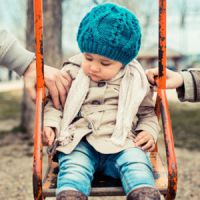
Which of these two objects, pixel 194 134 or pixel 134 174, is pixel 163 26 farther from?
pixel 194 134

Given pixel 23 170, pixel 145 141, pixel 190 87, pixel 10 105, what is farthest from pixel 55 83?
pixel 10 105

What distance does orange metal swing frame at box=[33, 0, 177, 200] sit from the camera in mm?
1856

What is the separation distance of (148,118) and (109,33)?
1.43 feet

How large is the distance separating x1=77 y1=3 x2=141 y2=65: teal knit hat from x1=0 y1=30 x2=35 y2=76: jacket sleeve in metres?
0.35

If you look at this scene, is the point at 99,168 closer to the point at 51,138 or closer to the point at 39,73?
the point at 51,138

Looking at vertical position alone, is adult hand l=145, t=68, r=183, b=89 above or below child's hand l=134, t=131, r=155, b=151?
above

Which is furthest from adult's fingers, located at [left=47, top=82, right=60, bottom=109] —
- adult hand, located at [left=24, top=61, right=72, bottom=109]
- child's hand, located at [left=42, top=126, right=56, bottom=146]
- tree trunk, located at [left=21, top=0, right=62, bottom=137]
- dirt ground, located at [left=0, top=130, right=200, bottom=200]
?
tree trunk, located at [left=21, top=0, right=62, bottom=137]

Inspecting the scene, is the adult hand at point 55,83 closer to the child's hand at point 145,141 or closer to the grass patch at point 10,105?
the child's hand at point 145,141

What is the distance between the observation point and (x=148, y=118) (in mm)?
2168

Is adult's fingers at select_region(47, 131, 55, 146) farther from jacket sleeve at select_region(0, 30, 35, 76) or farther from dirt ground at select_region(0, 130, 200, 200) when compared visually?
dirt ground at select_region(0, 130, 200, 200)

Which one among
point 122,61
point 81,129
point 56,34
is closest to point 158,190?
point 81,129

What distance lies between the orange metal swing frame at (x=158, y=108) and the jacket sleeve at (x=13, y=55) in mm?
262

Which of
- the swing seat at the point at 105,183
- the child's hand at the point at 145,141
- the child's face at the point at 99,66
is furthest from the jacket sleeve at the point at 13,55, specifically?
the child's hand at the point at 145,141

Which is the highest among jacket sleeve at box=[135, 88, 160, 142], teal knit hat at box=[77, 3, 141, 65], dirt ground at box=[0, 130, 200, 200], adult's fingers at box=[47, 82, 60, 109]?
teal knit hat at box=[77, 3, 141, 65]
